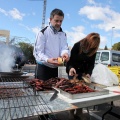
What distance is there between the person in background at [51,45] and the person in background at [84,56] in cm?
27

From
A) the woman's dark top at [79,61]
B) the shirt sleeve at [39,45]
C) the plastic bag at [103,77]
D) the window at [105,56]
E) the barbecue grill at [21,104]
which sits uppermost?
the window at [105,56]

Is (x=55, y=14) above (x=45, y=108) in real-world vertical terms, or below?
above

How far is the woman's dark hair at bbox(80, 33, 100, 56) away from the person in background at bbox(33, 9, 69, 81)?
0.98 feet

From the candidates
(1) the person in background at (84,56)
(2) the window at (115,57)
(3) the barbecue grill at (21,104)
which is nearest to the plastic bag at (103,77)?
(1) the person in background at (84,56)

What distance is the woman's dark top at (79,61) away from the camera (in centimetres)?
290

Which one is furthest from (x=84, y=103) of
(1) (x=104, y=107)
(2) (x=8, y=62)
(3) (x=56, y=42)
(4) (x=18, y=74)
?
(1) (x=104, y=107)

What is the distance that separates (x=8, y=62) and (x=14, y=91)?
2.55 meters

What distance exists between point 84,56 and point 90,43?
0.80ft

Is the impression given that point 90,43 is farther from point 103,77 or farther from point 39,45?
point 39,45

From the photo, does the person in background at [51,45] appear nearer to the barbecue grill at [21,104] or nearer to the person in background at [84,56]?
the person in background at [84,56]

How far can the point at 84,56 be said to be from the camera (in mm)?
2887

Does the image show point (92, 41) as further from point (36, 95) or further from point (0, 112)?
point (0, 112)

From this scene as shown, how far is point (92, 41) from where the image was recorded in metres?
2.75

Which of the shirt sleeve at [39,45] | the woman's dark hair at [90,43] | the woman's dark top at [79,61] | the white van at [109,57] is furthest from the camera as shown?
the white van at [109,57]
